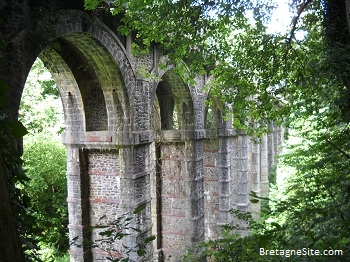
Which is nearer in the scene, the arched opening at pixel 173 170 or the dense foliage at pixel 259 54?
the dense foliage at pixel 259 54

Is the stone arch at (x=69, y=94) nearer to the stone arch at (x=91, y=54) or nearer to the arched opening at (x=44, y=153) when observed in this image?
the stone arch at (x=91, y=54)

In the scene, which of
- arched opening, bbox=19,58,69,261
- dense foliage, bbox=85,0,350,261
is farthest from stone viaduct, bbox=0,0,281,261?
arched opening, bbox=19,58,69,261

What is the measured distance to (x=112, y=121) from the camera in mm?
7574

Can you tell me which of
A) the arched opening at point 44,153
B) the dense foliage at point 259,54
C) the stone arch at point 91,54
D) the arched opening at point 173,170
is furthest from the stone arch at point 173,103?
the dense foliage at point 259,54

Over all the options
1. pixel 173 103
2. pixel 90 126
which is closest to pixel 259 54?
pixel 90 126

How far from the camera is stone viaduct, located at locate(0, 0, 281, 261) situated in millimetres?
4930

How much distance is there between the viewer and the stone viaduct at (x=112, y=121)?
493 centimetres

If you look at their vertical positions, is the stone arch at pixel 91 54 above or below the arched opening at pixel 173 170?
above

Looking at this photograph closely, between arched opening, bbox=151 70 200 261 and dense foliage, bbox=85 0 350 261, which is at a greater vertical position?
dense foliage, bbox=85 0 350 261

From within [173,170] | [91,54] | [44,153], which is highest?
[91,54]

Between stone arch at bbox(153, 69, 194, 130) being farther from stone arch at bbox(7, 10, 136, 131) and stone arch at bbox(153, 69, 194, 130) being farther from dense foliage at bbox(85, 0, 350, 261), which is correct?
dense foliage at bbox(85, 0, 350, 261)

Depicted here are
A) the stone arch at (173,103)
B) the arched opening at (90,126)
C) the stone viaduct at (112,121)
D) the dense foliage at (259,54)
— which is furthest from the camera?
the stone arch at (173,103)

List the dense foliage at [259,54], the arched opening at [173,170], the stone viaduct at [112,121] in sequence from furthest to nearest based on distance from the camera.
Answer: the arched opening at [173,170], the stone viaduct at [112,121], the dense foliage at [259,54]

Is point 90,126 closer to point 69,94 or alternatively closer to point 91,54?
point 69,94
